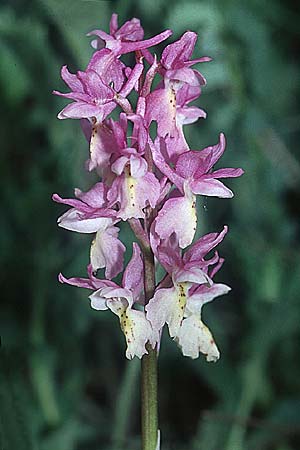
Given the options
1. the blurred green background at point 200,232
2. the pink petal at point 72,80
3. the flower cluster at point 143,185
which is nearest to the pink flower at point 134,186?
the flower cluster at point 143,185

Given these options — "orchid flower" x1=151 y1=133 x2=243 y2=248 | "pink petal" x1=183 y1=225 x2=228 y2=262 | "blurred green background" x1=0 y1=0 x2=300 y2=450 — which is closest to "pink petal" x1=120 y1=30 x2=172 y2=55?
"orchid flower" x1=151 y1=133 x2=243 y2=248

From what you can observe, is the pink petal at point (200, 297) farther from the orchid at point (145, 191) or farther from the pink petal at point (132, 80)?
the pink petal at point (132, 80)

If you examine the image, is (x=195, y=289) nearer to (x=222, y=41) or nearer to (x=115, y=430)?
(x=115, y=430)

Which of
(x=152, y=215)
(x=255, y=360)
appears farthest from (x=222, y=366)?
(x=152, y=215)

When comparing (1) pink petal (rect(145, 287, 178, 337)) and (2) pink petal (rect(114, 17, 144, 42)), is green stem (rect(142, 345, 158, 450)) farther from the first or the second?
(2) pink petal (rect(114, 17, 144, 42))

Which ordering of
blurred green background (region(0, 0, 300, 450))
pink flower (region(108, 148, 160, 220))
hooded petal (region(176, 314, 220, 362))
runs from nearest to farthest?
pink flower (region(108, 148, 160, 220)), hooded petal (region(176, 314, 220, 362)), blurred green background (region(0, 0, 300, 450))

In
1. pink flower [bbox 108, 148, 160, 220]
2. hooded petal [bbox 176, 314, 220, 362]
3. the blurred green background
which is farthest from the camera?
the blurred green background

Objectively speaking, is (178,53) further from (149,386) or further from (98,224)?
(149,386)
